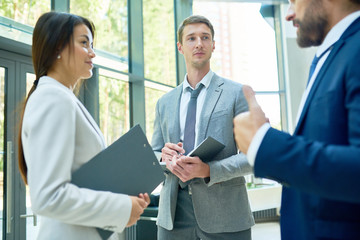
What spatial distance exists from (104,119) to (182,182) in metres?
3.08

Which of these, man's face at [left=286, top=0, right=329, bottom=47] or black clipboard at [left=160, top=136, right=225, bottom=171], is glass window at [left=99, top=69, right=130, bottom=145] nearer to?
black clipboard at [left=160, top=136, right=225, bottom=171]

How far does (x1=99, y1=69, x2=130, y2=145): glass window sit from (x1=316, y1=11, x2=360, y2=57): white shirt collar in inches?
154

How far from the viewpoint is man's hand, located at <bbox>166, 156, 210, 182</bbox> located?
5.34 ft

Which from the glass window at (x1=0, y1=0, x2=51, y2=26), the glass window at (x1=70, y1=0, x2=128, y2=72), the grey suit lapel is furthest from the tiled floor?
the glass window at (x1=0, y1=0, x2=51, y2=26)

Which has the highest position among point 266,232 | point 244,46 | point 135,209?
point 244,46

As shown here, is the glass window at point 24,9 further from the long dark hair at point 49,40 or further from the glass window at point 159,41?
the long dark hair at point 49,40

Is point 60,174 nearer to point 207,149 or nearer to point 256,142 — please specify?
point 256,142

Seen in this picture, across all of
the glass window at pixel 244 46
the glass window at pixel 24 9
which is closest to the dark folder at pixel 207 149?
the glass window at pixel 24 9

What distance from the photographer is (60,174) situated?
978mm

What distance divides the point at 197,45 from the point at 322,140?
4.48 feet

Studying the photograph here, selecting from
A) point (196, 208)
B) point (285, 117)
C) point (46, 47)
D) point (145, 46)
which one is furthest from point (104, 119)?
point (285, 117)

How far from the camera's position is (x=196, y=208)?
1693mm

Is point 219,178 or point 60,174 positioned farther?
point 219,178

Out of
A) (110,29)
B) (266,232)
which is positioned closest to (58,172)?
(110,29)
